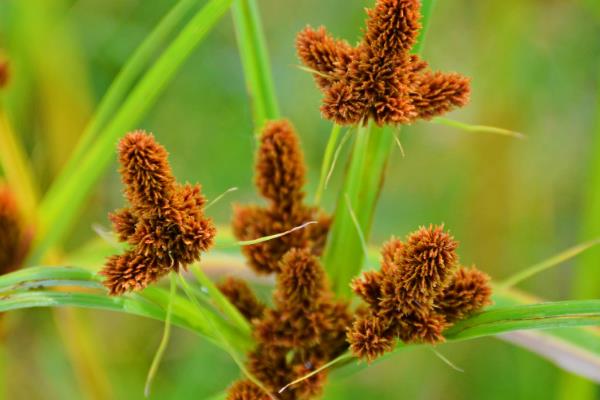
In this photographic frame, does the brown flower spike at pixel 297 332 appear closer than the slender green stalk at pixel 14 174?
Yes

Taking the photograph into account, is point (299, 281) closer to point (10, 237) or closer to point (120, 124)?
point (120, 124)

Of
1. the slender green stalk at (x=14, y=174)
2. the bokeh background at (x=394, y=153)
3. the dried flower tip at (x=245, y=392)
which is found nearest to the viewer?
the dried flower tip at (x=245, y=392)

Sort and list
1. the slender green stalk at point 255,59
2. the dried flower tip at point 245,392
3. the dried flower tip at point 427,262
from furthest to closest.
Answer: the slender green stalk at point 255,59 → the dried flower tip at point 245,392 → the dried flower tip at point 427,262

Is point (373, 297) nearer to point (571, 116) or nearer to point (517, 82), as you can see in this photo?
point (517, 82)

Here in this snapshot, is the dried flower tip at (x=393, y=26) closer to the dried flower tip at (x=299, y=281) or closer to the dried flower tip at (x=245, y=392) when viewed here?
the dried flower tip at (x=299, y=281)

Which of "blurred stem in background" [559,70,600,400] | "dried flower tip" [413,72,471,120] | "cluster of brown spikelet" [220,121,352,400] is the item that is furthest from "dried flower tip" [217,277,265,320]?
"blurred stem in background" [559,70,600,400]

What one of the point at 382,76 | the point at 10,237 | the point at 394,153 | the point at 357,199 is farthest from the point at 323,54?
the point at 394,153

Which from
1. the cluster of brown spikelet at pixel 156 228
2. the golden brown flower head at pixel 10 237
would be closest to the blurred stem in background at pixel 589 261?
the cluster of brown spikelet at pixel 156 228
